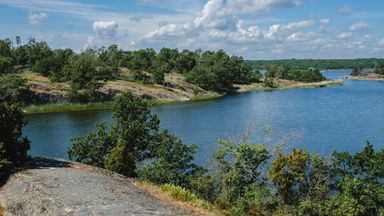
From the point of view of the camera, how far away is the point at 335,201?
29.3m

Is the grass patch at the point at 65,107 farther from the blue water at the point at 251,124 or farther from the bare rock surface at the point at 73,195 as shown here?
the bare rock surface at the point at 73,195

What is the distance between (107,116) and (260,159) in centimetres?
5773

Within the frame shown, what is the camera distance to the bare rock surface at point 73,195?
763 inches

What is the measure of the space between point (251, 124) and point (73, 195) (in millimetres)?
56532

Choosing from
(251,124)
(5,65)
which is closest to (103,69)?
(5,65)

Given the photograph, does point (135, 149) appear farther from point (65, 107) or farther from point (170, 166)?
point (65, 107)

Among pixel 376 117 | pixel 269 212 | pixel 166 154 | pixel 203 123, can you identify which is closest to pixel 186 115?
pixel 203 123

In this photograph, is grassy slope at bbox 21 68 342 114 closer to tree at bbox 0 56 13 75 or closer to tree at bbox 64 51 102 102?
tree at bbox 64 51 102 102

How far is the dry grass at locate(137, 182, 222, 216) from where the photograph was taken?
20969 mm

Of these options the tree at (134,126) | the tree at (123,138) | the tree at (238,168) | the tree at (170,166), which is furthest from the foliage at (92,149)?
the tree at (238,168)

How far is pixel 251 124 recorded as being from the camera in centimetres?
7500

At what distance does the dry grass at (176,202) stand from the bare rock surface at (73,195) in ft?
1.59

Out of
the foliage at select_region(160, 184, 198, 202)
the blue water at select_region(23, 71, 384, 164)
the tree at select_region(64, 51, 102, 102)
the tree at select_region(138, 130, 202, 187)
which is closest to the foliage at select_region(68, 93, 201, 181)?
the tree at select_region(138, 130, 202, 187)

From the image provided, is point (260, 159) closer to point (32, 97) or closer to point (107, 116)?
point (107, 116)
